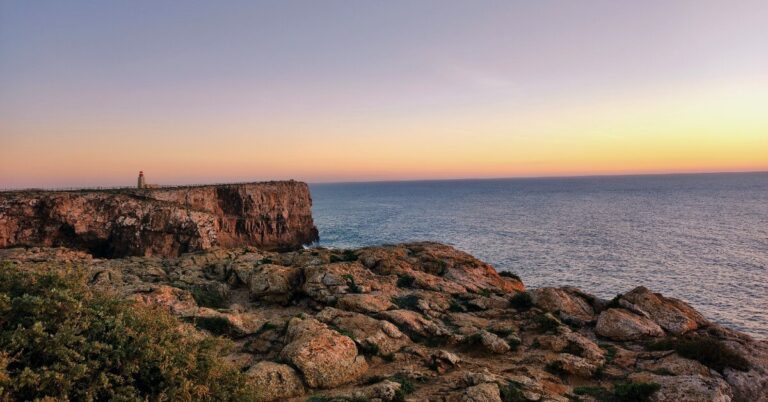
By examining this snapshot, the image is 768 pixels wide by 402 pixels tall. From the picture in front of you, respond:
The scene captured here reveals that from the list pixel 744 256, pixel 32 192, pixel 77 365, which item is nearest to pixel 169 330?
pixel 77 365

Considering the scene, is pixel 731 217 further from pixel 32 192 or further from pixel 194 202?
pixel 32 192

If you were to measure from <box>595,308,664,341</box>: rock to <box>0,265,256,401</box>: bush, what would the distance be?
21.7 m

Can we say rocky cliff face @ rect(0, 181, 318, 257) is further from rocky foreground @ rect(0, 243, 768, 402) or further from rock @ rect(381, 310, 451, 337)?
rock @ rect(381, 310, 451, 337)

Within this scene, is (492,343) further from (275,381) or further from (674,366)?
(275,381)

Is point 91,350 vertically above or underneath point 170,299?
above

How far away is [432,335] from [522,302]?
9.48 metres

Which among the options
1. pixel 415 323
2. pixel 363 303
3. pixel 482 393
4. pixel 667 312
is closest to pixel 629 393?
pixel 482 393

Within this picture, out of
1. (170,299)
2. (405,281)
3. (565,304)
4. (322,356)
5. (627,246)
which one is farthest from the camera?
(627,246)

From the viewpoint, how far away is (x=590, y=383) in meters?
18.1

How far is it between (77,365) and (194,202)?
6523 centimetres

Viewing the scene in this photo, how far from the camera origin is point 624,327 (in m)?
24.2

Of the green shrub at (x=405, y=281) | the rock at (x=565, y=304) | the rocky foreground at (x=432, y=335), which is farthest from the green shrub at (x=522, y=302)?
the green shrub at (x=405, y=281)

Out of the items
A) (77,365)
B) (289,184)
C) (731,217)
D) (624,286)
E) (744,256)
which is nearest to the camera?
(77,365)

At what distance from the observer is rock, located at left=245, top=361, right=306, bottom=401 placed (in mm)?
14891
